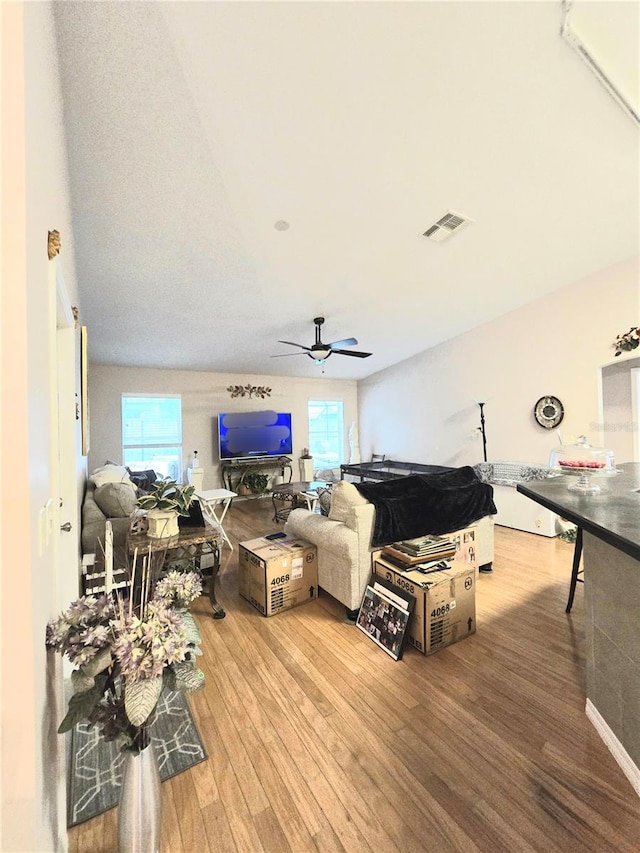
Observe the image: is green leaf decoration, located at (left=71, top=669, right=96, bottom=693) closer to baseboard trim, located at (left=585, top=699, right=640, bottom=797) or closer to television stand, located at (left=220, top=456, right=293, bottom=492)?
baseboard trim, located at (left=585, top=699, right=640, bottom=797)

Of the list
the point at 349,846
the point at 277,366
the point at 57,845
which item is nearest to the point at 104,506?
the point at 57,845

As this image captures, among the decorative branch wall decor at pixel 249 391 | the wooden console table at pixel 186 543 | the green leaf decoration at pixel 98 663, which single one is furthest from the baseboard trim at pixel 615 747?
the decorative branch wall decor at pixel 249 391

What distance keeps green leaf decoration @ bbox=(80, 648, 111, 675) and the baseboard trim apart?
77.8 inches

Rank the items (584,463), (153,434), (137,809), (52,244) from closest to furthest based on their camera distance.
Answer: (137,809), (52,244), (584,463), (153,434)

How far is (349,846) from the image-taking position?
4.09ft

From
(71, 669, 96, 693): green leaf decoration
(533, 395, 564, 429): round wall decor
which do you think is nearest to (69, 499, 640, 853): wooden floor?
(71, 669, 96, 693): green leaf decoration

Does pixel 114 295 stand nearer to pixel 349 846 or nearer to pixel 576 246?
pixel 349 846

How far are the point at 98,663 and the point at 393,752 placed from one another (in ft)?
4.36

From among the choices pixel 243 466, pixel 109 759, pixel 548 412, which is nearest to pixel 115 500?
pixel 109 759

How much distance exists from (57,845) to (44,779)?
0.41 m

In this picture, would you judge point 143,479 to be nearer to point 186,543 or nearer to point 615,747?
point 186,543

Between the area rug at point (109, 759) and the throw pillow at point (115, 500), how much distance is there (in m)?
1.77

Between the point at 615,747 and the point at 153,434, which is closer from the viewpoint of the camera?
the point at 615,747

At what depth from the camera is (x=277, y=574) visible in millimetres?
2770
